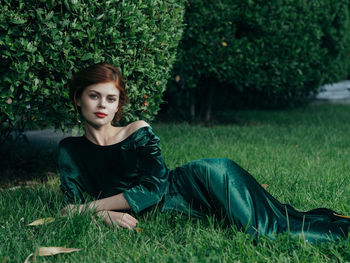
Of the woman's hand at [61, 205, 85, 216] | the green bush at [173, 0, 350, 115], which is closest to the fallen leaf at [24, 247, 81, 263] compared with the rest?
the woman's hand at [61, 205, 85, 216]

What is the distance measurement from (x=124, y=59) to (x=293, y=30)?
181 inches

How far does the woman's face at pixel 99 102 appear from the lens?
8.30 ft

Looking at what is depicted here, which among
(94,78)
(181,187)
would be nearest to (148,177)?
(181,187)

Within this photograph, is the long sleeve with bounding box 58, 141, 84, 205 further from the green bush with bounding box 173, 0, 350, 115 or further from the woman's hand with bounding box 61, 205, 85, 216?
the green bush with bounding box 173, 0, 350, 115

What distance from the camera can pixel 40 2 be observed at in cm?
312

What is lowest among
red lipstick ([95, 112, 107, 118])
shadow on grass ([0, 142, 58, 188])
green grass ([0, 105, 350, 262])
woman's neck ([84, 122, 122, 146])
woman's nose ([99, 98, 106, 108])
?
shadow on grass ([0, 142, 58, 188])

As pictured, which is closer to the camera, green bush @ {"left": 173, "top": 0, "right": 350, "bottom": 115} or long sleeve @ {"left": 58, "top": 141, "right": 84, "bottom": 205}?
long sleeve @ {"left": 58, "top": 141, "right": 84, "bottom": 205}

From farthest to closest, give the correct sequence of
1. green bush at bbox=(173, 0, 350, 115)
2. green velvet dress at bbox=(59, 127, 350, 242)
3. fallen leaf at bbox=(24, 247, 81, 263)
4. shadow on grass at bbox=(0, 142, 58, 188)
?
green bush at bbox=(173, 0, 350, 115)
shadow on grass at bbox=(0, 142, 58, 188)
green velvet dress at bbox=(59, 127, 350, 242)
fallen leaf at bbox=(24, 247, 81, 263)

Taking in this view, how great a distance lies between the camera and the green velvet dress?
7.86 feet

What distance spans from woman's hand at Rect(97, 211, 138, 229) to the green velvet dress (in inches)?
2.7

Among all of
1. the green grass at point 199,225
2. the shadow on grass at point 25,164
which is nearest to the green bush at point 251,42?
the green grass at point 199,225

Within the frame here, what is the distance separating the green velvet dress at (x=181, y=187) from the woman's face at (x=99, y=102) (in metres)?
0.19

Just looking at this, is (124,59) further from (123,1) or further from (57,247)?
(57,247)

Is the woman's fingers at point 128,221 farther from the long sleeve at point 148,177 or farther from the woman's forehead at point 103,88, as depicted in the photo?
the woman's forehead at point 103,88
